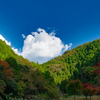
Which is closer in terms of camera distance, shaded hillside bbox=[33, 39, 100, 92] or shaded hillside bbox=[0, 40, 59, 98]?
shaded hillside bbox=[0, 40, 59, 98]

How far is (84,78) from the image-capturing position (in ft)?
146

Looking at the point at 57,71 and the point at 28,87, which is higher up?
the point at 57,71

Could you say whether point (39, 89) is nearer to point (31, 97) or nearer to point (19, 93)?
point (31, 97)

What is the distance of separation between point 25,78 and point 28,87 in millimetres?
1640

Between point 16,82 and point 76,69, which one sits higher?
point 76,69

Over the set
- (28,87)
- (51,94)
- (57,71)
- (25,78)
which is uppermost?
(57,71)

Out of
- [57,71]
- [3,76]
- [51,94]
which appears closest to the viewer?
[3,76]

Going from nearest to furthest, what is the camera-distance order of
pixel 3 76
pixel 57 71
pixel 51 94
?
pixel 3 76, pixel 51 94, pixel 57 71

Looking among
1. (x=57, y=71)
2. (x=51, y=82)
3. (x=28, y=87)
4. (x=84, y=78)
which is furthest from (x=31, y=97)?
(x=57, y=71)

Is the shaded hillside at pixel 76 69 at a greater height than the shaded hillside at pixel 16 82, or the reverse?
the shaded hillside at pixel 76 69

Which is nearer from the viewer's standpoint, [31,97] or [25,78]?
[31,97]

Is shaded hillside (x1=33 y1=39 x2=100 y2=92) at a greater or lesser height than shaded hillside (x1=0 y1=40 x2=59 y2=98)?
greater

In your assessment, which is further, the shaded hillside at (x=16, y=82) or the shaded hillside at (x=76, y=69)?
the shaded hillside at (x=76, y=69)

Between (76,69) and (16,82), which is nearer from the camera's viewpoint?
(16,82)
